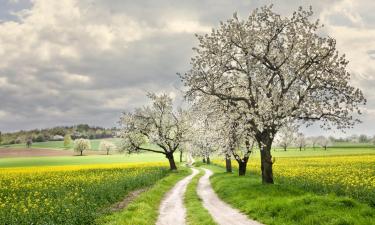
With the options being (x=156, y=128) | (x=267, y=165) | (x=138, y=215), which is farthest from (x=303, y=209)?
(x=156, y=128)

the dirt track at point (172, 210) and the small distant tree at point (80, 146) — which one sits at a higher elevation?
the small distant tree at point (80, 146)

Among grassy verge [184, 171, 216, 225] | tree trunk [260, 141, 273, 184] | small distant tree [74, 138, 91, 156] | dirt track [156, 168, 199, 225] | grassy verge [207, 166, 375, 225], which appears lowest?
dirt track [156, 168, 199, 225]

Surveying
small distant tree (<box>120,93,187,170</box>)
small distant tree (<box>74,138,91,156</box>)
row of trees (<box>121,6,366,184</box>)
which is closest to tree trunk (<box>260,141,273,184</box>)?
row of trees (<box>121,6,366,184</box>)

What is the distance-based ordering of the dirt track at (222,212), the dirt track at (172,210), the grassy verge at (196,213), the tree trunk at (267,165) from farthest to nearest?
the tree trunk at (267,165) < the dirt track at (172,210) < the grassy verge at (196,213) < the dirt track at (222,212)

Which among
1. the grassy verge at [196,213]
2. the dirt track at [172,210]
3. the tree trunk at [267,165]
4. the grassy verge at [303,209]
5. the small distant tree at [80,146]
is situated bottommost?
the dirt track at [172,210]

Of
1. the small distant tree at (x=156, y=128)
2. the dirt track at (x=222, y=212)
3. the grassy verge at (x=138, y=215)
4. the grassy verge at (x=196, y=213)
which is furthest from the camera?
the small distant tree at (x=156, y=128)

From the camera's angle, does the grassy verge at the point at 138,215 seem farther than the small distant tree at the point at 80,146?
No

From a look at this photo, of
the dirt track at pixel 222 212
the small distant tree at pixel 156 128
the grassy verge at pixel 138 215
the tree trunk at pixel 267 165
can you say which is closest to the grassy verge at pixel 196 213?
the dirt track at pixel 222 212

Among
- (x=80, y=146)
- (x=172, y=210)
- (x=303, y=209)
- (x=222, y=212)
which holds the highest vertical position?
(x=80, y=146)

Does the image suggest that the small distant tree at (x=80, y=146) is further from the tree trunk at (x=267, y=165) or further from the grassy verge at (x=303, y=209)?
the grassy verge at (x=303, y=209)

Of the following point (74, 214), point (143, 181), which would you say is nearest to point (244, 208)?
point (74, 214)

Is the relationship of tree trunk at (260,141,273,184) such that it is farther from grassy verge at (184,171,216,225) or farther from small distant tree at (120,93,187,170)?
small distant tree at (120,93,187,170)

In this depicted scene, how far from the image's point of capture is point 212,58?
110ft

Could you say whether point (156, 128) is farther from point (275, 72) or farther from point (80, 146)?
point (80, 146)
